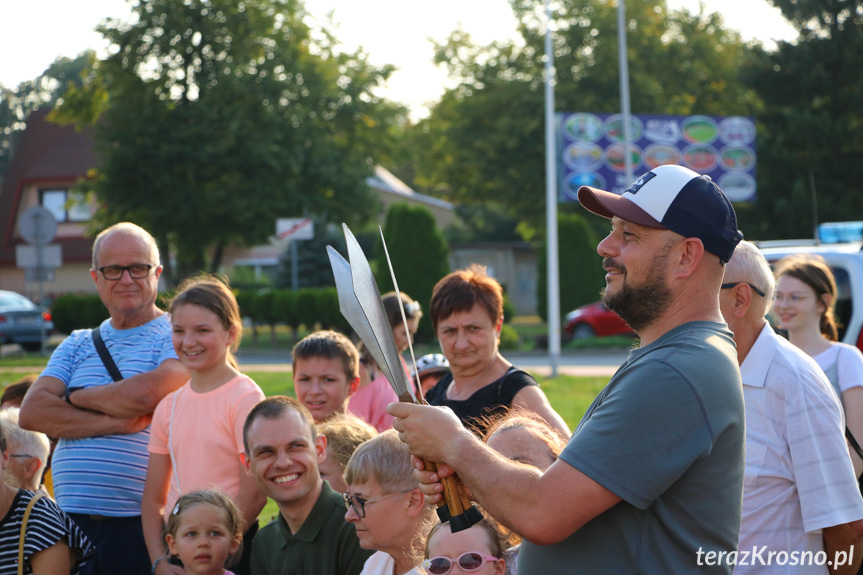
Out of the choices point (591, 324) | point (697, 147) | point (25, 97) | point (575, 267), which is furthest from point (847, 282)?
point (25, 97)

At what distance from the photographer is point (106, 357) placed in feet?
13.5

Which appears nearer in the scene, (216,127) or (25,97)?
(216,127)

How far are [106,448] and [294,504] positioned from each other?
1.02 m

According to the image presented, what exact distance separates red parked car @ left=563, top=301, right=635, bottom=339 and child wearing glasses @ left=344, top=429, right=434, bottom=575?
21.5 metres

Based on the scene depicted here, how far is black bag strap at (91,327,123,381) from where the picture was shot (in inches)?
161

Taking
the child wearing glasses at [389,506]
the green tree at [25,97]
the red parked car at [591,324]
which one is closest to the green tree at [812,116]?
the red parked car at [591,324]

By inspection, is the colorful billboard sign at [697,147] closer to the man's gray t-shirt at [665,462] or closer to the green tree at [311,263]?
the green tree at [311,263]

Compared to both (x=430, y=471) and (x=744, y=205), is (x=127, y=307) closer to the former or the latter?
(x=430, y=471)

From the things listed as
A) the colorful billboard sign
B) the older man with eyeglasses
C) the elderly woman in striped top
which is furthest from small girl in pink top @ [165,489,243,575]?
the colorful billboard sign

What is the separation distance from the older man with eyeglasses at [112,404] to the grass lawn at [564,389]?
264 inches

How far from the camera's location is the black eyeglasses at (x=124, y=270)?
4133 mm

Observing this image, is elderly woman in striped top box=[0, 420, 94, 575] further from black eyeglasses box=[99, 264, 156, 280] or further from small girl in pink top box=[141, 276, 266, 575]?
black eyeglasses box=[99, 264, 156, 280]

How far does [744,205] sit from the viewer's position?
106 feet

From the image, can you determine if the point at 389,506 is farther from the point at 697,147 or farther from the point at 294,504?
the point at 697,147
